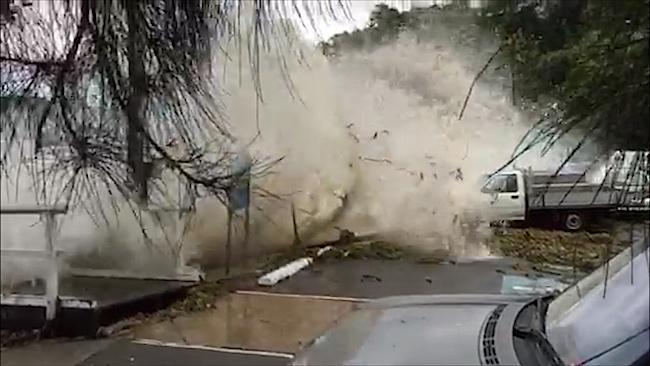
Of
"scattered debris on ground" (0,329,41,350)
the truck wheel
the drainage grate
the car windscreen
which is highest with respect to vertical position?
the truck wheel

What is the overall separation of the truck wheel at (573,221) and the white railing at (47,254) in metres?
0.47

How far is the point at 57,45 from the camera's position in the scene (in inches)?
19.2

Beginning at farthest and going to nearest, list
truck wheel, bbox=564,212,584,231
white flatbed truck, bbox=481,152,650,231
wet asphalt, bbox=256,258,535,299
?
1. wet asphalt, bbox=256,258,535,299
2. truck wheel, bbox=564,212,584,231
3. white flatbed truck, bbox=481,152,650,231

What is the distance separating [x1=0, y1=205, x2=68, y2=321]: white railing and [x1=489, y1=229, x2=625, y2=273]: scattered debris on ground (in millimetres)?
457

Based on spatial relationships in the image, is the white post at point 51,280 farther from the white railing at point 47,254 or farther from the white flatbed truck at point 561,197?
the white flatbed truck at point 561,197

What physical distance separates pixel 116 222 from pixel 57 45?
0.94 ft

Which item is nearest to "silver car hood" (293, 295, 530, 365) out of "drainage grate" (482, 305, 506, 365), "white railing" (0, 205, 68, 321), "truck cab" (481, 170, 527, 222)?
"drainage grate" (482, 305, 506, 365)

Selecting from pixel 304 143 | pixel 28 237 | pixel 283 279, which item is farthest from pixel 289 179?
pixel 28 237

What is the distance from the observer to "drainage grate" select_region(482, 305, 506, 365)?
70 cm

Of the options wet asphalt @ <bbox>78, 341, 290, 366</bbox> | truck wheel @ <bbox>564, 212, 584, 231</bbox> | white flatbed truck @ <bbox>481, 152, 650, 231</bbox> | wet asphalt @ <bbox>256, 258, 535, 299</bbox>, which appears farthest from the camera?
wet asphalt @ <bbox>78, 341, 290, 366</bbox>

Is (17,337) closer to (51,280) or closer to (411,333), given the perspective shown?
(51,280)

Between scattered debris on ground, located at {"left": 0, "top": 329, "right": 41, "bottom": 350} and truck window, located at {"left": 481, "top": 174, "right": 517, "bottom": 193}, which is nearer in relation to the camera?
truck window, located at {"left": 481, "top": 174, "right": 517, "bottom": 193}

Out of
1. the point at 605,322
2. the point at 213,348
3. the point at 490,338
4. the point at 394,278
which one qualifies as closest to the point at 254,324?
the point at 213,348

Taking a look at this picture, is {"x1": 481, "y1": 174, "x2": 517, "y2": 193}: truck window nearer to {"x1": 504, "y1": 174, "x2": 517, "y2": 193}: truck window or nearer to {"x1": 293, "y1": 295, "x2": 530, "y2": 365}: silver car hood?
{"x1": 504, "y1": 174, "x2": 517, "y2": 193}: truck window
